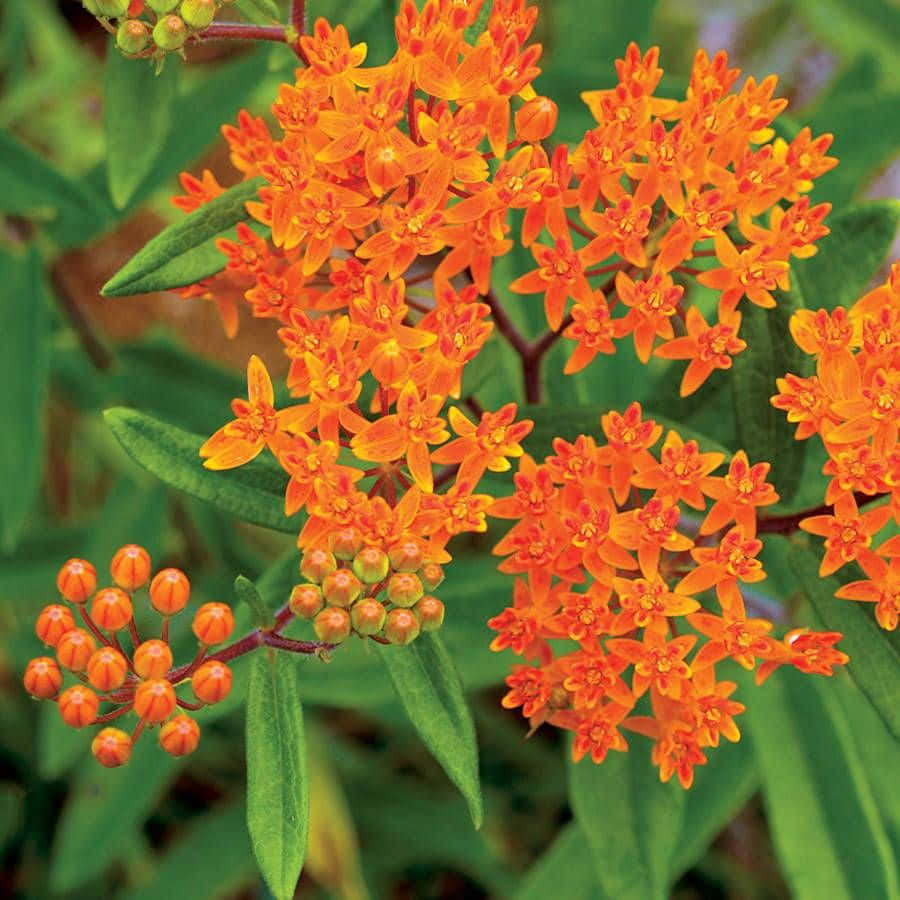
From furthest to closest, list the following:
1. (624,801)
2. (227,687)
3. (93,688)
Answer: (624,801)
(93,688)
(227,687)

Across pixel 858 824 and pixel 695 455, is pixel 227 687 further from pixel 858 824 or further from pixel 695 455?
pixel 858 824

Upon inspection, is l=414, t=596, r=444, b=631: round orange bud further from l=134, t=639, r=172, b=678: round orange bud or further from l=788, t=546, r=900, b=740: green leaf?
l=788, t=546, r=900, b=740: green leaf

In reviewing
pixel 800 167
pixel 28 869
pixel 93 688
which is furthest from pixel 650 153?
pixel 28 869

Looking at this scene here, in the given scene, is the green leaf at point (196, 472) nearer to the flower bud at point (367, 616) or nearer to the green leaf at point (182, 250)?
the green leaf at point (182, 250)

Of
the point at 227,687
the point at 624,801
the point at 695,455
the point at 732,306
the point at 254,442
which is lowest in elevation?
the point at 624,801

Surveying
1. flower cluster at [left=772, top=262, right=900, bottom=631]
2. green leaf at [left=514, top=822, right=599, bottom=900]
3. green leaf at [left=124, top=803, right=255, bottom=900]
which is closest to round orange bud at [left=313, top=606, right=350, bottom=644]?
flower cluster at [left=772, top=262, right=900, bottom=631]

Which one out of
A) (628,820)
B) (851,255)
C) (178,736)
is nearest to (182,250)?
(178,736)

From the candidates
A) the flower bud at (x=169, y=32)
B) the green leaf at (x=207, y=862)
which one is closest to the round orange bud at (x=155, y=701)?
the flower bud at (x=169, y=32)
